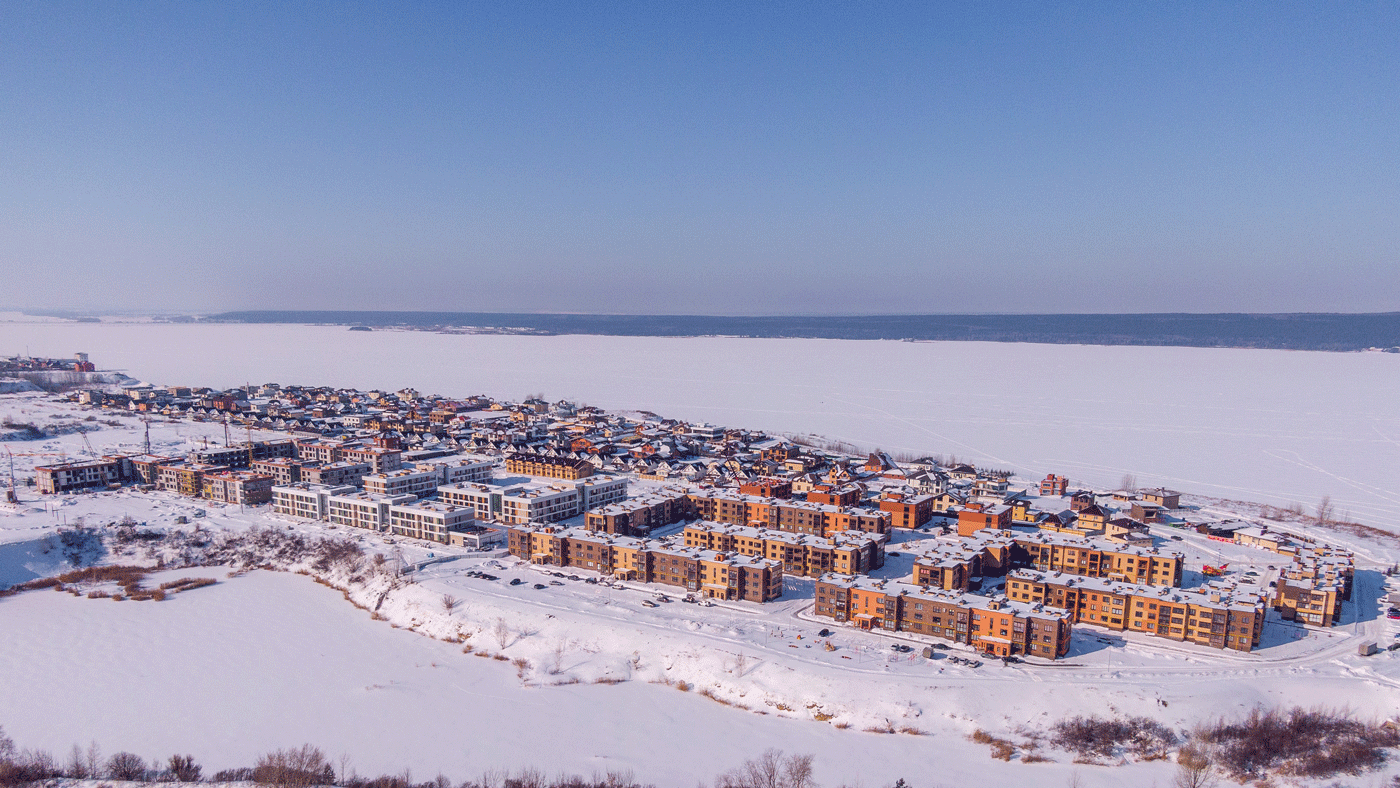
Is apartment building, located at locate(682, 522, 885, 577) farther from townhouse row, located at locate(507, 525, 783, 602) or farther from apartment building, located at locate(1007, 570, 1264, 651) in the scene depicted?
apartment building, located at locate(1007, 570, 1264, 651)

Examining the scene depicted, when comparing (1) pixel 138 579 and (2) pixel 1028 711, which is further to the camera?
(1) pixel 138 579

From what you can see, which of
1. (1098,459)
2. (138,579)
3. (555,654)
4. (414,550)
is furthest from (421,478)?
(1098,459)

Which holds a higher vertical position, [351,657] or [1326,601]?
[1326,601]

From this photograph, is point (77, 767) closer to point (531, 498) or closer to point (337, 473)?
point (531, 498)

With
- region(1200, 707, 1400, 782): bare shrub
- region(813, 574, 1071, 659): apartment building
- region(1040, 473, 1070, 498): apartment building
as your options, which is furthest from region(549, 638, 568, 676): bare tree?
region(1040, 473, 1070, 498): apartment building

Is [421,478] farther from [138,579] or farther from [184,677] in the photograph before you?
[184,677]

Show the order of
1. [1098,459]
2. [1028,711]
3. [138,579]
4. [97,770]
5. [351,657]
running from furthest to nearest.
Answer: [1098,459] → [138,579] → [351,657] → [1028,711] → [97,770]
